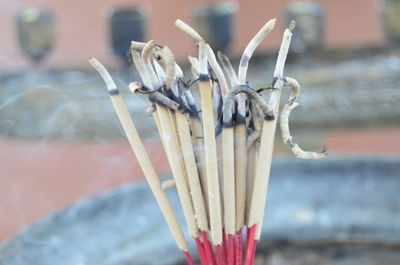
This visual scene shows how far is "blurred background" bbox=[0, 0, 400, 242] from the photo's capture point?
120 centimetres

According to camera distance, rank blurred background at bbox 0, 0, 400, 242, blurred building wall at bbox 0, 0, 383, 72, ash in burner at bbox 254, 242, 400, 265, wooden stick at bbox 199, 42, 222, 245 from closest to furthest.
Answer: wooden stick at bbox 199, 42, 222, 245, ash in burner at bbox 254, 242, 400, 265, blurred background at bbox 0, 0, 400, 242, blurred building wall at bbox 0, 0, 383, 72

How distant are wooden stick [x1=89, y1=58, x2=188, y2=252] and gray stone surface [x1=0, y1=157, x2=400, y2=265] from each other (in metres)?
0.19

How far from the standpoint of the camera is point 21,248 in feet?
2.39

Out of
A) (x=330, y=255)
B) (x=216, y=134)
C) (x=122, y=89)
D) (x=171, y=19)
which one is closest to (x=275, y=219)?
(x=330, y=255)

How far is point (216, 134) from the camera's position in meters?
0.56

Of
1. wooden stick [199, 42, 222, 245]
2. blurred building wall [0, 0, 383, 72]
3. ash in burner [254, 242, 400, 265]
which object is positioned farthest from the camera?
blurred building wall [0, 0, 383, 72]

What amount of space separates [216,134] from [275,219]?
0.96ft

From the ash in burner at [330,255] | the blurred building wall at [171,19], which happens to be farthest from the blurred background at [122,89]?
the ash in burner at [330,255]

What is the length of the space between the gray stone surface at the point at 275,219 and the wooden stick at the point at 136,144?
0.19m

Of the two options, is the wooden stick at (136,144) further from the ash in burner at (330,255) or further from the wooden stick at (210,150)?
the ash in burner at (330,255)

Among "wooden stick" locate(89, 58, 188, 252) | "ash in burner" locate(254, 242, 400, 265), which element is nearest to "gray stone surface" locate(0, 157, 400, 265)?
"ash in burner" locate(254, 242, 400, 265)

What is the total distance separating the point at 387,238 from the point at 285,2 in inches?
74.8

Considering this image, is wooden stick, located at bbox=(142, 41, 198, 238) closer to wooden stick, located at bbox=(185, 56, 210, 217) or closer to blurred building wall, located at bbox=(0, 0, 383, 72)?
wooden stick, located at bbox=(185, 56, 210, 217)

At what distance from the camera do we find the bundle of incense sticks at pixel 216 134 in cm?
51
